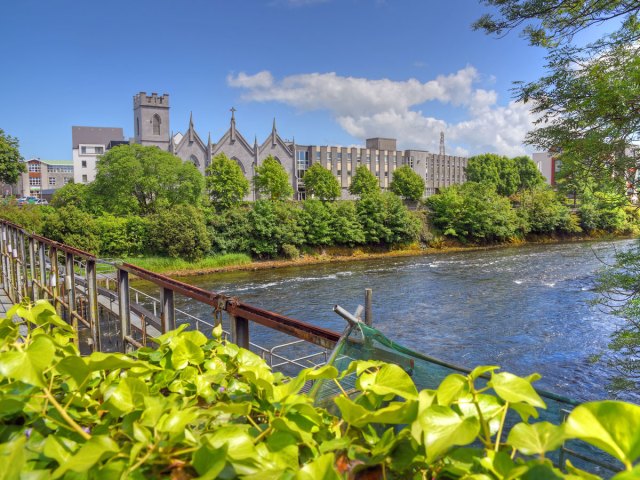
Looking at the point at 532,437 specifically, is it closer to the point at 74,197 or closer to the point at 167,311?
the point at 167,311

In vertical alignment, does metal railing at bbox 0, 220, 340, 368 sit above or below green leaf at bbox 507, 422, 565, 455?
below

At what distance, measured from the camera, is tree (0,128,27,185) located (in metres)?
34.9

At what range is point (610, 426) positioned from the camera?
2.27 feet

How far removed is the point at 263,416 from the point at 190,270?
29.6 m

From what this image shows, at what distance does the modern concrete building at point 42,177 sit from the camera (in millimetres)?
91000

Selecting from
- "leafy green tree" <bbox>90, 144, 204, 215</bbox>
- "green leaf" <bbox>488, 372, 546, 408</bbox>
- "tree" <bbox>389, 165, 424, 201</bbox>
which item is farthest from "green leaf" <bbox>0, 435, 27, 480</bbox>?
"tree" <bbox>389, 165, 424, 201</bbox>

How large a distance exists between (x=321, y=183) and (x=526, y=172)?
118 ft

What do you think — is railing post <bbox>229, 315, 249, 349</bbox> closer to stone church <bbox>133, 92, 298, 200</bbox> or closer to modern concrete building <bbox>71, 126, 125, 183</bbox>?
stone church <bbox>133, 92, 298, 200</bbox>

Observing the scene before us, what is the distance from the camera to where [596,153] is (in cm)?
766

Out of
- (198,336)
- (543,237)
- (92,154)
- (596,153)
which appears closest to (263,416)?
(198,336)

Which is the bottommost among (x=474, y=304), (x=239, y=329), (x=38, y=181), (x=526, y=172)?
(x=474, y=304)

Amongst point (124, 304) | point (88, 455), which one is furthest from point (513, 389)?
point (124, 304)

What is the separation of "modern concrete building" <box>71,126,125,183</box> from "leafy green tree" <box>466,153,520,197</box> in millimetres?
55162

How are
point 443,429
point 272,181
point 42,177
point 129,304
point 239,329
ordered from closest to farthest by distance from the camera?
point 443,429
point 239,329
point 129,304
point 272,181
point 42,177
